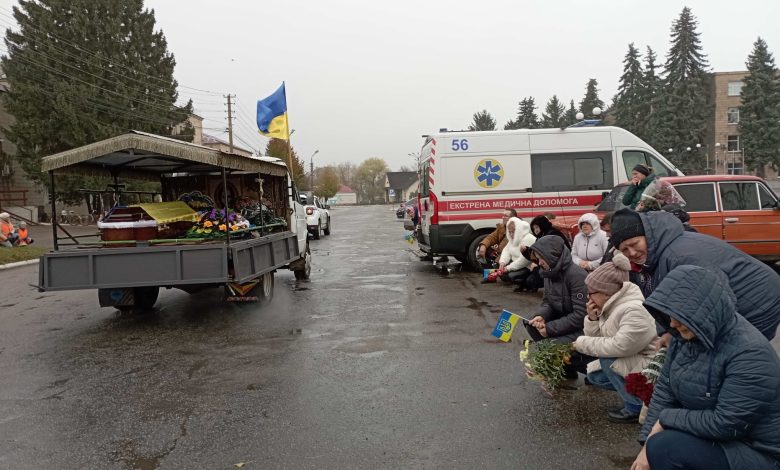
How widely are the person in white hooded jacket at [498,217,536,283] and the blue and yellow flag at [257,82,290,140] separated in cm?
1728

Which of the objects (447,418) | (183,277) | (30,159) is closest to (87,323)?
(183,277)

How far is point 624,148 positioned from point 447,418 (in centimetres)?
906

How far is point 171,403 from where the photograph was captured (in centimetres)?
473

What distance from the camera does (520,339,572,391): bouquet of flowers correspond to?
4406 mm

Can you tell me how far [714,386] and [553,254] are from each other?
7.73 feet

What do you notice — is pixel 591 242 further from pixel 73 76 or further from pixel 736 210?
pixel 73 76

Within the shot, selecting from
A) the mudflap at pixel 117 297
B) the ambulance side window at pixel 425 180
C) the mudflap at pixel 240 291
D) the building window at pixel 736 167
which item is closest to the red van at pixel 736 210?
the ambulance side window at pixel 425 180

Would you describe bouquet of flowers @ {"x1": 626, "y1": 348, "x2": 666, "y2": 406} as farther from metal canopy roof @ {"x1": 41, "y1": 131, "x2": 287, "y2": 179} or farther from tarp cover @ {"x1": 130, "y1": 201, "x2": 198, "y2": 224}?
tarp cover @ {"x1": 130, "y1": 201, "x2": 198, "y2": 224}

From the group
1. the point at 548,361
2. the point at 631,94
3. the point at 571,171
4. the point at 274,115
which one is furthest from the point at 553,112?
the point at 548,361

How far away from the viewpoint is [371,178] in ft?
411

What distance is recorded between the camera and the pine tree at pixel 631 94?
183 ft

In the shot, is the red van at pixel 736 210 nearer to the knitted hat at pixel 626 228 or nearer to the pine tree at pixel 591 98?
the knitted hat at pixel 626 228

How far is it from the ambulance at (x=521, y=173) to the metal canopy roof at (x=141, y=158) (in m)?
3.47

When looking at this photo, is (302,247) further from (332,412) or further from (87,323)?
(332,412)
